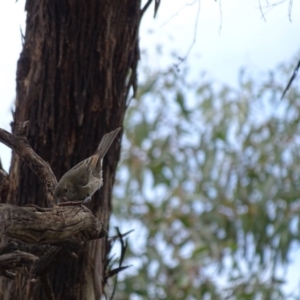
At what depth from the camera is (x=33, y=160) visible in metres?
2.21

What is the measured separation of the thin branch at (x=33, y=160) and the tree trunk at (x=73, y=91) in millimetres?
380

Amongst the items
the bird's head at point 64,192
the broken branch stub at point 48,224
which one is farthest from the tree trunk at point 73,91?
the broken branch stub at point 48,224

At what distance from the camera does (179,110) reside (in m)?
6.05

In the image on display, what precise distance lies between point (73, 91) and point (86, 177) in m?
0.34

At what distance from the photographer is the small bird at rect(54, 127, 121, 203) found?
2.41 metres

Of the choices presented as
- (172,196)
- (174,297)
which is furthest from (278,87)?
(174,297)

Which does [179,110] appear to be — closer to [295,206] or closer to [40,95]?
[295,206]

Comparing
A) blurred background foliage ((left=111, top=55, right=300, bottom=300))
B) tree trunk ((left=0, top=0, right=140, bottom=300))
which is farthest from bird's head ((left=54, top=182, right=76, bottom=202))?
blurred background foliage ((left=111, top=55, right=300, bottom=300))

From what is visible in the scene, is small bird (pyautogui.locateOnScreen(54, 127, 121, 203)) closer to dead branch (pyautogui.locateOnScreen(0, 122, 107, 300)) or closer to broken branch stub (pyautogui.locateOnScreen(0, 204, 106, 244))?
dead branch (pyautogui.locateOnScreen(0, 122, 107, 300))

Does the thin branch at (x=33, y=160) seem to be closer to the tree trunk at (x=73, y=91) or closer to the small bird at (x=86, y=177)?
the small bird at (x=86, y=177)

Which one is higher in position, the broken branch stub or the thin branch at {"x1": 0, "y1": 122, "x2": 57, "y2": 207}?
the thin branch at {"x1": 0, "y1": 122, "x2": 57, "y2": 207}

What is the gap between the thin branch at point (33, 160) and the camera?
2.21 metres

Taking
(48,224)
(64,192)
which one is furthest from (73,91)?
(48,224)

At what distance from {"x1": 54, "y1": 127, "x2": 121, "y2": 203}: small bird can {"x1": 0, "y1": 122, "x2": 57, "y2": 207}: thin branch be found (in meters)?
0.12
